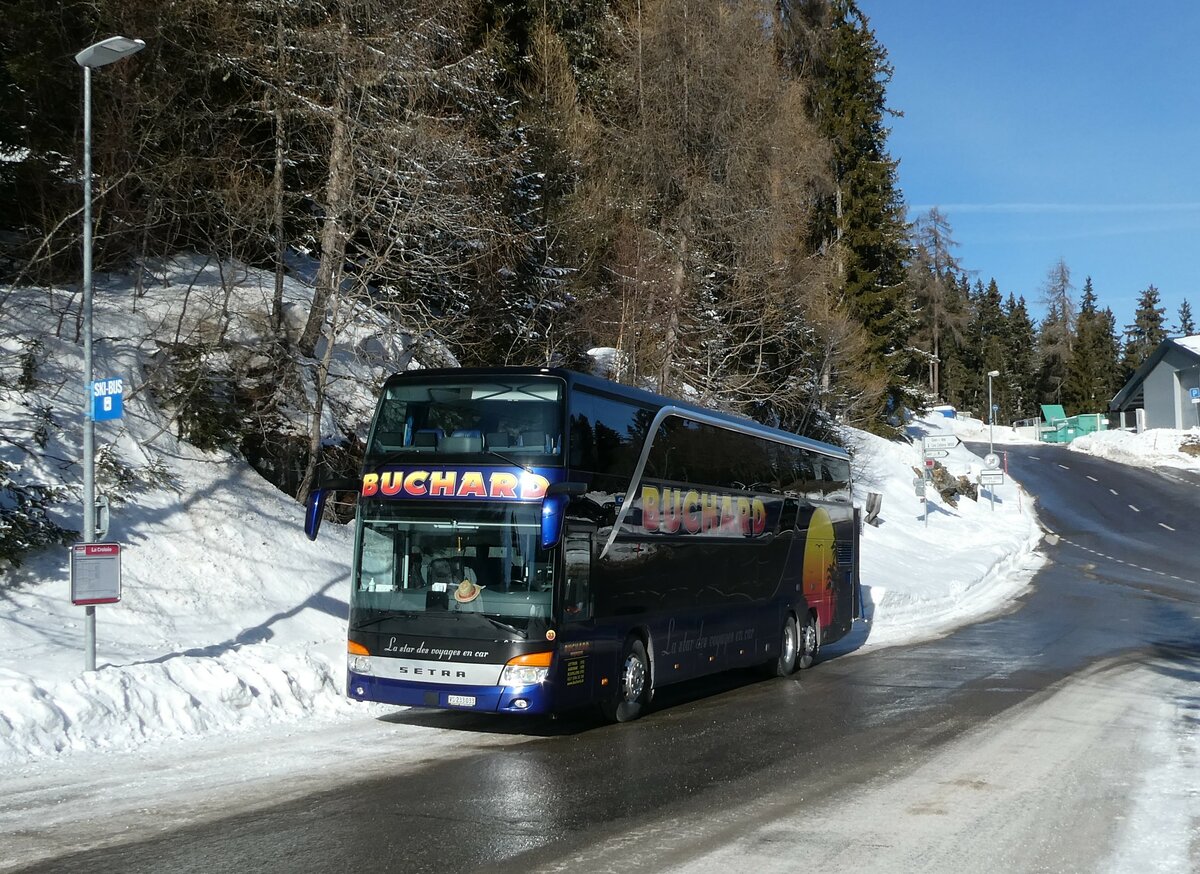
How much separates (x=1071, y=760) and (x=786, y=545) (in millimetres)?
8015

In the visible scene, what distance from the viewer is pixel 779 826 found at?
7.52 meters

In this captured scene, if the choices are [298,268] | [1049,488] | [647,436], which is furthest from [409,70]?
[1049,488]

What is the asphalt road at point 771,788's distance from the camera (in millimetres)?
6774

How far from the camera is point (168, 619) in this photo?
14.1 metres

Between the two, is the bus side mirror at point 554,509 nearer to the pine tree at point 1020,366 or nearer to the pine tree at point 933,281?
the pine tree at point 933,281

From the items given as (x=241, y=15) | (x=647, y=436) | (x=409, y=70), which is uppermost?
(x=241, y=15)

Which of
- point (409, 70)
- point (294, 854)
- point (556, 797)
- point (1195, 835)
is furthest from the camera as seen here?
point (409, 70)

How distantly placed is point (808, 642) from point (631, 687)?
6.68 m

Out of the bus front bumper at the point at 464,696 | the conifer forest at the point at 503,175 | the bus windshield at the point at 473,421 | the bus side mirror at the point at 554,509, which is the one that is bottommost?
the bus front bumper at the point at 464,696

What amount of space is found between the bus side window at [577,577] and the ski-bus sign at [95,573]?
468cm

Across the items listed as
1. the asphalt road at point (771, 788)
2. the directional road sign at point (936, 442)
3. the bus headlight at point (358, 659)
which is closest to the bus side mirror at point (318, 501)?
the bus headlight at point (358, 659)

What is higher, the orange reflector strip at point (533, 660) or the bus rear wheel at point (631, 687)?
the orange reflector strip at point (533, 660)

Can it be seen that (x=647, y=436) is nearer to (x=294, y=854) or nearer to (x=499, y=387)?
(x=499, y=387)

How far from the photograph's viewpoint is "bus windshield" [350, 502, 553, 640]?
11.0 metres
